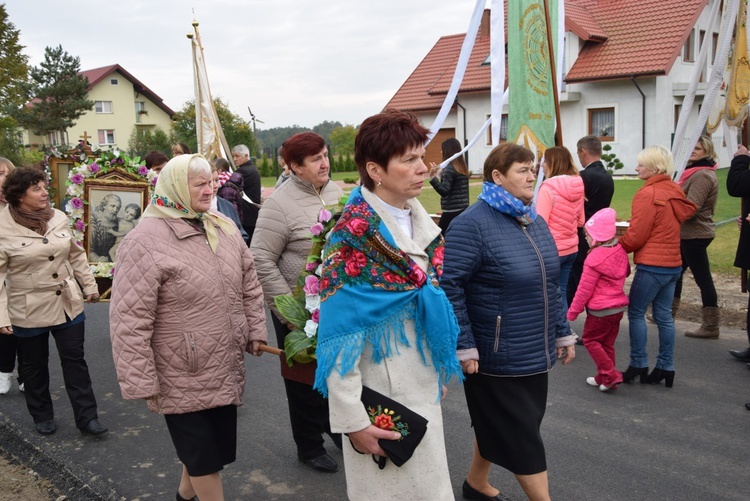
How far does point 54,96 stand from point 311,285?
55.6 m

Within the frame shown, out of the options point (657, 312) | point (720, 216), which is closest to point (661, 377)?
point (657, 312)

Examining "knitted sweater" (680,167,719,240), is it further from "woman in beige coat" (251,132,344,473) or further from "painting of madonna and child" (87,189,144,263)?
"painting of madonna and child" (87,189,144,263)

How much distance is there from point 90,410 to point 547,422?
337 cm

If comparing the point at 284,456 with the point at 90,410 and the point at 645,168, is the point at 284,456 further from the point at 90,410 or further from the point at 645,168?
the point at 645,168

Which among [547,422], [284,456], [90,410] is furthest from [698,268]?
[90,410]

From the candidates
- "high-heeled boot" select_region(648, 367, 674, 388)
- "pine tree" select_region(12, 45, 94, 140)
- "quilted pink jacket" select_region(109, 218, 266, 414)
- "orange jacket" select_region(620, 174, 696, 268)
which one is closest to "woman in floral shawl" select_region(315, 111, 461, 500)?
"quilted pink jacket" select_region(109, 218, 266, 414)

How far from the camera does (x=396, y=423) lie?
247 cm

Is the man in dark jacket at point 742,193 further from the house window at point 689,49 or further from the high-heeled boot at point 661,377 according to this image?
the house window at point 689,49

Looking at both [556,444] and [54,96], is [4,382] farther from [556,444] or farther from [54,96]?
[54,96]

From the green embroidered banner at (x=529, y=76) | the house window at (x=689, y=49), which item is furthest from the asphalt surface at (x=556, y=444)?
the house window at (x=689, y=49)

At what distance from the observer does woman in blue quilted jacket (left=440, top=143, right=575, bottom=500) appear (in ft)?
10.5

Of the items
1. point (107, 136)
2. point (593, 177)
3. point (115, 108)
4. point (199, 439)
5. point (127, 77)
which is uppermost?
point (127, 77)

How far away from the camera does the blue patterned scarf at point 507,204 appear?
10.7ft

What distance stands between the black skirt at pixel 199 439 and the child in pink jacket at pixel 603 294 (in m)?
3.14
